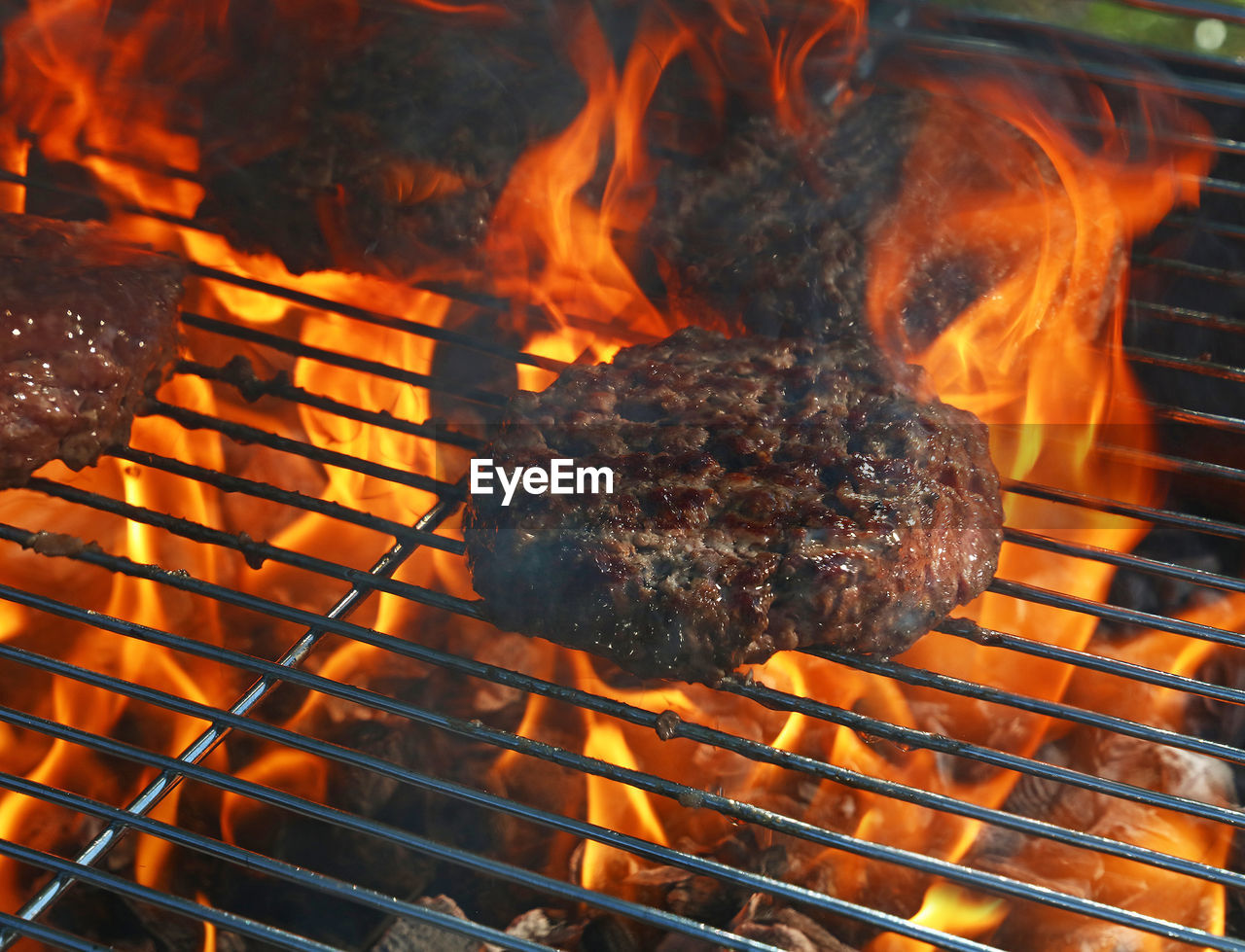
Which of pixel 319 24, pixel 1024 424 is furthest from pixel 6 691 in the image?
pixel 1024 424

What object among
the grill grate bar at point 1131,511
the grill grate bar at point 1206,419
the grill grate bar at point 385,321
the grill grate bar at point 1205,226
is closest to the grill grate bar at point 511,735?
the grill grate bar at point 1131,511

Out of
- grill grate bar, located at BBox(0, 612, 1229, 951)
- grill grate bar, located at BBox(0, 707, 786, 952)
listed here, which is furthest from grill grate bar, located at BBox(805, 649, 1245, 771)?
grill grate bar, located at BBox(0, 707, 786, 952)

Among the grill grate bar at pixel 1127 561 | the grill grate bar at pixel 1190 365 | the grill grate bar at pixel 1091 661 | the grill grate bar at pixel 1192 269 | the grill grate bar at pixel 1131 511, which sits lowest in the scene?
the grill grate bar at pixel 1091 661

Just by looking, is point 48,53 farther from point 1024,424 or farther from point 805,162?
point 1024,424

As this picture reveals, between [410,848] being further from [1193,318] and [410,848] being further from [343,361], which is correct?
[1193,318]

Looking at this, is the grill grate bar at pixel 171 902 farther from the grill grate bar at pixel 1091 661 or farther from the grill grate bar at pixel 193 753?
the grill grate bar at pixel 1091 661

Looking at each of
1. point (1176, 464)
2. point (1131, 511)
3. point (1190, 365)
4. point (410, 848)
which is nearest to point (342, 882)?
point (410, 848)
